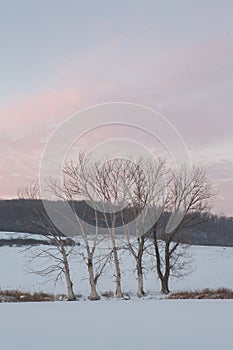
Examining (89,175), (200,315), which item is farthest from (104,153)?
(200,315)

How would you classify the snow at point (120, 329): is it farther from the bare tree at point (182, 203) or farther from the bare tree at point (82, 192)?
the bare tree at point (182, 203)

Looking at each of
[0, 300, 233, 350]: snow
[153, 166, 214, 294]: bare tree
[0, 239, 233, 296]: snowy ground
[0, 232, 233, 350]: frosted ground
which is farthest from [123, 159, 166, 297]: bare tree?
[0, 300, 233, 350]: snow

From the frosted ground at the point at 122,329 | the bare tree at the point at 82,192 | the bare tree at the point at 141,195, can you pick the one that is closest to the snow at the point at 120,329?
the frosted ground at the point at 122,329

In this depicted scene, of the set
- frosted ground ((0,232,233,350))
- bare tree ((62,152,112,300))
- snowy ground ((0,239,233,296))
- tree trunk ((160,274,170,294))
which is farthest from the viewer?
snowy ground ((0,239,233,296))

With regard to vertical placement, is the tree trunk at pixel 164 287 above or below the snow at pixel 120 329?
below

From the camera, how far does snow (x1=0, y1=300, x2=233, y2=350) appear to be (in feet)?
15.8

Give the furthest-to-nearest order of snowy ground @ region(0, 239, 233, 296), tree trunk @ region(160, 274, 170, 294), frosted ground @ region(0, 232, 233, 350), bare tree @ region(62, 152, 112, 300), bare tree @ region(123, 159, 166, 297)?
snowy ground @ region(0, 239, 233, 296)
tree trunk @ region(160, 274, 170, 294)
bare tree @ region(123, 159, 166, 297)
bare tree @ region(62, 152, 112, 300)
frosted ground @ region(0, 232, 233, 350)

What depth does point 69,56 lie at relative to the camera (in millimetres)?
11672

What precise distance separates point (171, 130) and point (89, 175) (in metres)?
4.41

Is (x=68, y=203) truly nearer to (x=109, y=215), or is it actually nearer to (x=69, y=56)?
(x=109, y=215)

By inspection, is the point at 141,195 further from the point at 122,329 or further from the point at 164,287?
the point at 122,329

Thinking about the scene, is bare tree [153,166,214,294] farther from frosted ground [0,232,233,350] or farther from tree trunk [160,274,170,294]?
frosted ground [0,232,233,350]

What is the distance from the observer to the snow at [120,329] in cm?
480

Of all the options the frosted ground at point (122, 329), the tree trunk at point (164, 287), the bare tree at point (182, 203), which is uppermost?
the bare tree at point (182, 203)
